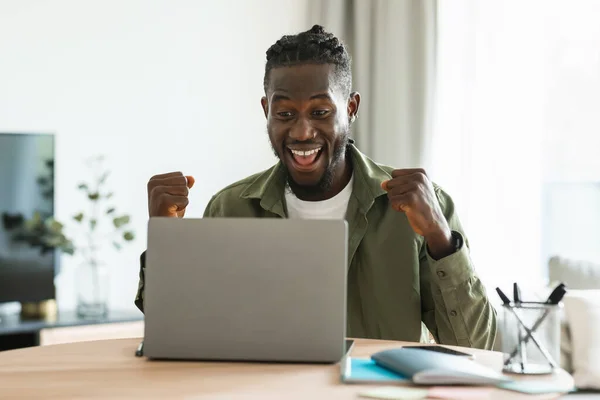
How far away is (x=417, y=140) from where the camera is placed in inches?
154

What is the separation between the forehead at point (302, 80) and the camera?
1933 millimetres

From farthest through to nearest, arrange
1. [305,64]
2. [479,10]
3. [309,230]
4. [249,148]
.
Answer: [249,148]
[479,10]
[305,64]
[309,230]

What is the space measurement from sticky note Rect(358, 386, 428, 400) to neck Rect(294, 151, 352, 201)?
969 mm

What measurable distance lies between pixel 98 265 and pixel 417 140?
147cm

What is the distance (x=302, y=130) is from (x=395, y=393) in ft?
3.07

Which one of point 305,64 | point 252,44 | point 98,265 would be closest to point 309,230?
point 305,64

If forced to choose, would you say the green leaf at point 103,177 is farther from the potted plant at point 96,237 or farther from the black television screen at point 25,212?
the black television screen at point 25,212

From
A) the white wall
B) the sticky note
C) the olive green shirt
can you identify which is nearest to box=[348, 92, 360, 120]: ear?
the olive green shirt

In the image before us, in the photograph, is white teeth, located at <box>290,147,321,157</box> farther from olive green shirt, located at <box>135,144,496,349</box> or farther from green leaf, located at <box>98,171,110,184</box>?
green leaf, located at <box>98,171,110,184</box>

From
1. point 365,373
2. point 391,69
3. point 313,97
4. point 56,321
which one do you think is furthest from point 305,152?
point 391,69

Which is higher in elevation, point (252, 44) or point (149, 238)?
point (252, 44)

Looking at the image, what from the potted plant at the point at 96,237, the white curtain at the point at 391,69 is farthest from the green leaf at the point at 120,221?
the white curtain at the point at 391,69

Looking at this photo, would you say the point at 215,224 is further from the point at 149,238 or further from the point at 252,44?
the point at 252,44

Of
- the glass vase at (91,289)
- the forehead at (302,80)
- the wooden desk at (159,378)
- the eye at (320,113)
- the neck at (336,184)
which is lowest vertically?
the glass vase at (91,289)
